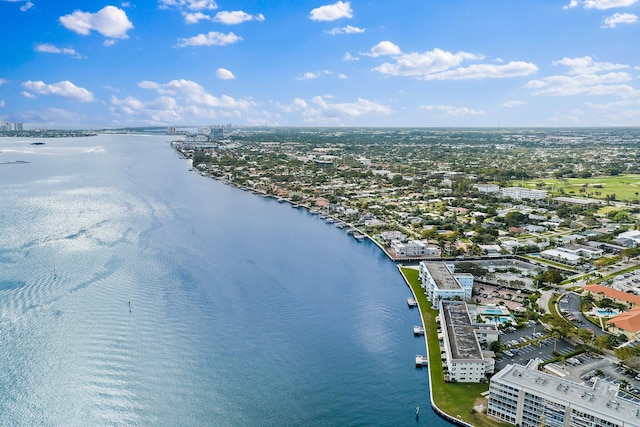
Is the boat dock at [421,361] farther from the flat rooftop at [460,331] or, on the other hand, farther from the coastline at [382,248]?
the flat rooftop at [460,331]

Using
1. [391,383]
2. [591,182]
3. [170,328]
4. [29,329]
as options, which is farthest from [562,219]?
[29,329]

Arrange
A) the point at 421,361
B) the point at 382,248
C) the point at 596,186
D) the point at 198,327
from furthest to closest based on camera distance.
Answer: the point at 596,186 → the point at 382,248 → the point at 198,327 → the point at 421,361

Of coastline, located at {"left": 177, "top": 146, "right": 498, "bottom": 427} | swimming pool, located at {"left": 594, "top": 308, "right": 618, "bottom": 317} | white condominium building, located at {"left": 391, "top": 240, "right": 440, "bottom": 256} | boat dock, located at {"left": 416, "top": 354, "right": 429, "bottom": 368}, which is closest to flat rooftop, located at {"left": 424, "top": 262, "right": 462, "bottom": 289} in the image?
coastline, located at {"left": 177, "top": 146, "right": 498, "bottom": 427}

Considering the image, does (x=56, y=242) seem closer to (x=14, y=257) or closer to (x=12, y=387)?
(x=14, y=257)

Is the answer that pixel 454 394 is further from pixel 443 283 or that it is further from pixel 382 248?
pixel 382 248

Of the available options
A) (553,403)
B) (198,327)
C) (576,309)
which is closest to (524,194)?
(576,309)

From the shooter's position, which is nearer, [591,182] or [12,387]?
[12,387]
